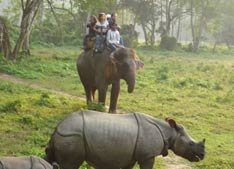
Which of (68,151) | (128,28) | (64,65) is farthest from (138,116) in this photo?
(128,28)

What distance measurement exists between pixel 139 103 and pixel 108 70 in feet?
11.1

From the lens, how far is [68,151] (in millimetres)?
7051

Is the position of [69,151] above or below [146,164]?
above

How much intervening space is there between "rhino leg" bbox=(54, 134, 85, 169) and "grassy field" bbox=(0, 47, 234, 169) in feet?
6.46

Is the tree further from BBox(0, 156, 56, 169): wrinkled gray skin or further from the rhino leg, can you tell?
BBox(0, 156, 56, 169): wrinkled gray skin

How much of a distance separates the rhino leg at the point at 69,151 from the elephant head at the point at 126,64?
4.73 meters

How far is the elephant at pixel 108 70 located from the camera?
11852mm

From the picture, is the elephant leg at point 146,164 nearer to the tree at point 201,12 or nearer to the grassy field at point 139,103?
the grassy field at point 139,103

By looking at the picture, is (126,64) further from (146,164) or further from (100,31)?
(146,164)

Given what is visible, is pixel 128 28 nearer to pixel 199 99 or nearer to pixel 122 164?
pixel 199 99

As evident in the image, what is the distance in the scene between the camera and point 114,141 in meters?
7.30

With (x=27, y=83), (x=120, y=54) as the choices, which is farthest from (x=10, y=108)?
(x=27, y=83)

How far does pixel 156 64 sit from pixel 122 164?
20.5 meters

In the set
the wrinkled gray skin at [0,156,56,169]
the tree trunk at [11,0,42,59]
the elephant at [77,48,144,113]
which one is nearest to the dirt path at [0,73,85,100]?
the elephant at [77,48,144,113]
